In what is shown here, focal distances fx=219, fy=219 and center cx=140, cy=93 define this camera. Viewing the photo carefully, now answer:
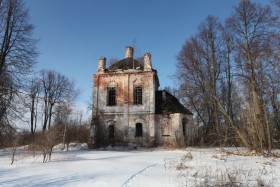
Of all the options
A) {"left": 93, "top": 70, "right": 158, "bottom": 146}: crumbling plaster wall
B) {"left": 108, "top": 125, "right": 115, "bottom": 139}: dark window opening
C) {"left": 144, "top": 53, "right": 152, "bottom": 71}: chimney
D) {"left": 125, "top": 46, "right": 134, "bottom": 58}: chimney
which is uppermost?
{"left": 125, "top": 46, "right": 134, "bottom": 58}: chimney

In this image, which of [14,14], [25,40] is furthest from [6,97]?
[14,14]

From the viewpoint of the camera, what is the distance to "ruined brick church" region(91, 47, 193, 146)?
66.4 feet

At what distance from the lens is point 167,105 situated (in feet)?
71.2

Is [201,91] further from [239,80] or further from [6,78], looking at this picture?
[6,78]

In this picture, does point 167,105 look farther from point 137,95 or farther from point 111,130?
point 111,130

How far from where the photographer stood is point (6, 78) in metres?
12.7

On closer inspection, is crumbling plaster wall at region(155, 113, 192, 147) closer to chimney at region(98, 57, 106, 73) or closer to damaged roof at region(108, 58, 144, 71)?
damaged roof at region(108, 58, 144, 71)

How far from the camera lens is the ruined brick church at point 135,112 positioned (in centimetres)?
2025

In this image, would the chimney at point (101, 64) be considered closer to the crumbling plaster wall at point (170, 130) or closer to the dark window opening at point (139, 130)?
the dark window opening at point (139, 130)

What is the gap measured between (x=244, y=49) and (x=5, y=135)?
1891 cm

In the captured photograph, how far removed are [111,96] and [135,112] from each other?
10.2 ft

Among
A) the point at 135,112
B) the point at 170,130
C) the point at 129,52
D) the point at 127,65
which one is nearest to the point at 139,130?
the point at 135,112

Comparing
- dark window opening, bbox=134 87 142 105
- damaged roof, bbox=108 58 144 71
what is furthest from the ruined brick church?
damaged roof, bbox=108 58 144 71

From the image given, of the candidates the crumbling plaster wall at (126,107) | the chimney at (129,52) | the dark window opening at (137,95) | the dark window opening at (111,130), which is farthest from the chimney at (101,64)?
the dark window opening at (111,130)
